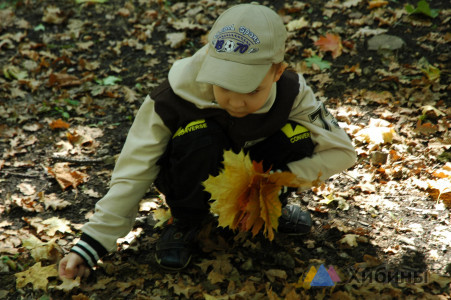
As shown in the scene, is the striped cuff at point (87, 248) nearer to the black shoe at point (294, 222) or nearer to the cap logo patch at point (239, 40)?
the black shoe at point (294, 222)

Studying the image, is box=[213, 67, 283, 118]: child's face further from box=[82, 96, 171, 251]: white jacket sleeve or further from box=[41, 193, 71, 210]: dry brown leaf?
box=[41, 193, 71, 210]: dry brown leaf

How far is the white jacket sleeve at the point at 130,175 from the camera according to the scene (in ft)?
6.93

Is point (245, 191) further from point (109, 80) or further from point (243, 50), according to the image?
point (109, 80)

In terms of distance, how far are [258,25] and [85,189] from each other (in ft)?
5.94

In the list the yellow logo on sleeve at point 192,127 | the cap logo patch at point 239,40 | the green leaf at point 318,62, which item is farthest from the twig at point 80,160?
the green leaf at point 318,62

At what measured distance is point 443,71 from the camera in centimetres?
363

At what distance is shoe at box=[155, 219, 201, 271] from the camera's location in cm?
232

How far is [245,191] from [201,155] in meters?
0.34

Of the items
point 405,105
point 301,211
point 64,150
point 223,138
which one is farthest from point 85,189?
point 405,105

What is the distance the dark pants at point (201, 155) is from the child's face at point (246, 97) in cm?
27

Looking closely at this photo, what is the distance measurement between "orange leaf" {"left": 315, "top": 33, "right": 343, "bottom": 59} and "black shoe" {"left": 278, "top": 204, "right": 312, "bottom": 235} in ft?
6.94

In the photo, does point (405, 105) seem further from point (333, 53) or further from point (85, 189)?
point (85, 189)

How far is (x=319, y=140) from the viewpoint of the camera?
2227 mm

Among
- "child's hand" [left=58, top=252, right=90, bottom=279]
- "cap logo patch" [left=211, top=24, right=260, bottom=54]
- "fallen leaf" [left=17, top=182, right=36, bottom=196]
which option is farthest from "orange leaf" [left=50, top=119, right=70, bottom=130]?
"cap logo patch" [left=211, top=24, right=260, bottom=54]
